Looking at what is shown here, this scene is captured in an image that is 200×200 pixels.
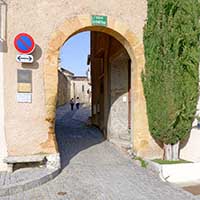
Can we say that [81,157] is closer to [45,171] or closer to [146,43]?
[45,171]

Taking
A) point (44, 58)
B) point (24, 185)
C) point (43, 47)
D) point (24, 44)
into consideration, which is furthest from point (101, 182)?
point (24, 44)

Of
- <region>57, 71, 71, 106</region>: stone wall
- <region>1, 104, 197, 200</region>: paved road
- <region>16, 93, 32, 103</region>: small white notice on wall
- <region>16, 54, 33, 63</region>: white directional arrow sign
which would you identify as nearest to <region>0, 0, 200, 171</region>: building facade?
<region>16, 93, 32, 103</region>: small white notice on wall

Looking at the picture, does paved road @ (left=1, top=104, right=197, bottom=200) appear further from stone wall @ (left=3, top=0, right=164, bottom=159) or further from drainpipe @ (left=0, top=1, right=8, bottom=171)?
drainpipe @ (left=0, top=1, right=8, bottom=171)

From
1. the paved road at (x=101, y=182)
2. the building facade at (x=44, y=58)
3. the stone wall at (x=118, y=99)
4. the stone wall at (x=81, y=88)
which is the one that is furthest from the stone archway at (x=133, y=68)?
the stone wall at (x=81, y=88)

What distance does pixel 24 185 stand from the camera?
213 inches

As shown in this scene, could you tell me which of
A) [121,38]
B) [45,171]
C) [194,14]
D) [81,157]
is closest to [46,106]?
[45,171]

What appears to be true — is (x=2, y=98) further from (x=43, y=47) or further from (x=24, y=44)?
(x=43, y=47)

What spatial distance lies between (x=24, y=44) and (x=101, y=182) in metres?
3.46

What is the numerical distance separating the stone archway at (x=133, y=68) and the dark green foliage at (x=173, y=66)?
349 mm

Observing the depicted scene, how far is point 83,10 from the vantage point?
6977 millimetres

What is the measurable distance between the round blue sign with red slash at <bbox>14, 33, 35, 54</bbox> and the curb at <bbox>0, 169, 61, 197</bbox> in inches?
109

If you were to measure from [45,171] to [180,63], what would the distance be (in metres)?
4.15

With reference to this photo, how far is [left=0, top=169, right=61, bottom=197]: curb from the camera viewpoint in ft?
16.9

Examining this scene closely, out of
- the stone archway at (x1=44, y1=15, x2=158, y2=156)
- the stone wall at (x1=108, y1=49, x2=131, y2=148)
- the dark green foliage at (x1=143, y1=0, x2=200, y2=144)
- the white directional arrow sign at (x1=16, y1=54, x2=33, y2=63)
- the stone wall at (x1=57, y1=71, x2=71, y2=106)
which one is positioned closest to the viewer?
the white directional arrow sign at (x1=16, y1=54, x2=33, y2=63)
